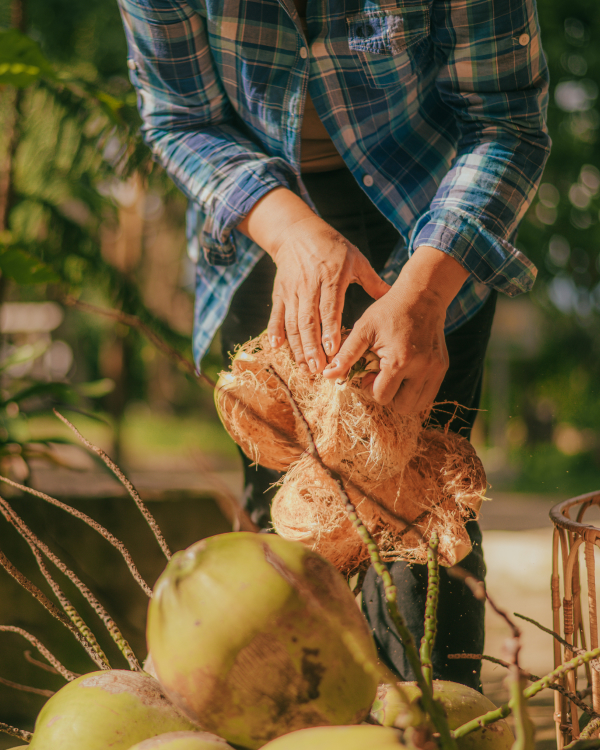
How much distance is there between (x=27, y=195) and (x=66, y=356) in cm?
1160

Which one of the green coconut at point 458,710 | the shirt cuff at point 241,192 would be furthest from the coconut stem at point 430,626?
the shirt cuff at point 241,192

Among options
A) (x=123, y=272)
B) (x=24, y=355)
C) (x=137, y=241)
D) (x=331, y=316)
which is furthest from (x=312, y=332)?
(x=137, y=241)

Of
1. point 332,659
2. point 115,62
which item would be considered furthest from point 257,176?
point 115,62

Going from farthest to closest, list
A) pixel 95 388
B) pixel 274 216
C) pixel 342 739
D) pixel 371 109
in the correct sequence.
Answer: pixel 95 388 → pixel 371 109 → pixel 274 216 → pixel 342 739

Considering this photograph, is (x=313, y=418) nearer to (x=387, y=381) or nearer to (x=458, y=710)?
(x=387, y=381)

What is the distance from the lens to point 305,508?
719mm

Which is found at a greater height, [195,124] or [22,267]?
[195,124]

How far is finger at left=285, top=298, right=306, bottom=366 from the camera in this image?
0.70m

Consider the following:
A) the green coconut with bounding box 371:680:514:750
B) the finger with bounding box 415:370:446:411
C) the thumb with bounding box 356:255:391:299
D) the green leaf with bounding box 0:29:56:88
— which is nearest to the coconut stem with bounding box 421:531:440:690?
the green coconut with bounding box 371:680:514:750

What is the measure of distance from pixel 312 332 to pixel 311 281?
2.2 inches

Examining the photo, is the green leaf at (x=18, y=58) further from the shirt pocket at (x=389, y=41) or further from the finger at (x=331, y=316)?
the finger at (x=331, y=316)

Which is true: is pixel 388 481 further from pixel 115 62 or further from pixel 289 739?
pixel 115 62

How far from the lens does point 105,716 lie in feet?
1.47

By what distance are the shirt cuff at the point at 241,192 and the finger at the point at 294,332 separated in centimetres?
18
